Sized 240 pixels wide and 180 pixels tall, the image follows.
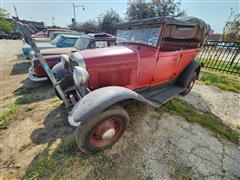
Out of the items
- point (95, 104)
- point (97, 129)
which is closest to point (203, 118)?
point (97, 129)

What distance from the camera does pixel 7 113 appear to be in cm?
304

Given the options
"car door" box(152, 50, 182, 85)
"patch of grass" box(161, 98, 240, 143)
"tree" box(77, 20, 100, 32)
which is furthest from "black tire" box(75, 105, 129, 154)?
"tree" box(77, 20, 100, 32)

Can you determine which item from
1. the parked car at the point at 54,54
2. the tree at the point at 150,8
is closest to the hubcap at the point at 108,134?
the parked car at the point at 54,54

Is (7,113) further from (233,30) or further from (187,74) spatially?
(233,30)

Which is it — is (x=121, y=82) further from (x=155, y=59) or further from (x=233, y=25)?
(x=233, y=25)

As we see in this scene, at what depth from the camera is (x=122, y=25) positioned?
323 cm

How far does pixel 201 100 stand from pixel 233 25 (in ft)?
29.0

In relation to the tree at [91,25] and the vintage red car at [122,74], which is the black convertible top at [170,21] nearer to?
the vintage red car at [122,74]

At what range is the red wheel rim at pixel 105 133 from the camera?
1.97 m

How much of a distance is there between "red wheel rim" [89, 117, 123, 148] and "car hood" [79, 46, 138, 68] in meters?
0.99

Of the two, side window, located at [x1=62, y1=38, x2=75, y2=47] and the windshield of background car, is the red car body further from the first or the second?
side window, located at [x1=62, y1=38, x2=75, y2=47]

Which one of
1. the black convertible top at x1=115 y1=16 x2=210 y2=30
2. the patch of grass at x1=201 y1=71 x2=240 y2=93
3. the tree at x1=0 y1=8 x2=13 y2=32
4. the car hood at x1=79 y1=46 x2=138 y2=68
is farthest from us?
the tree at x1=0 y1=8 x2=13 y2=32

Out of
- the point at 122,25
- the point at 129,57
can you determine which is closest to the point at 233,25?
the point at 122,25

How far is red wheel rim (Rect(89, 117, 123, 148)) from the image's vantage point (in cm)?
197
